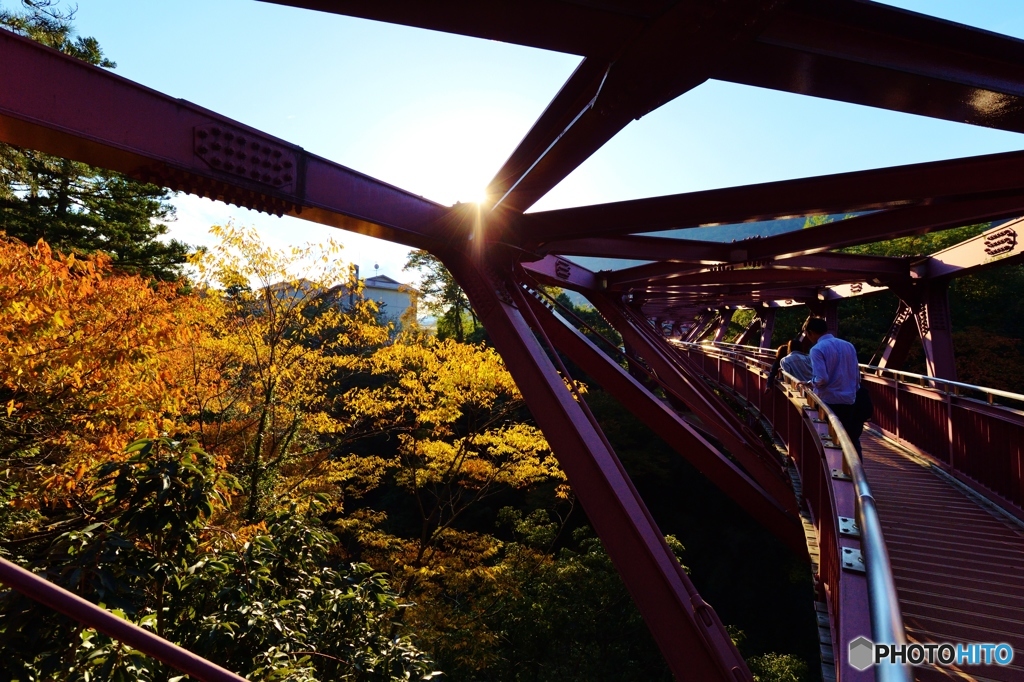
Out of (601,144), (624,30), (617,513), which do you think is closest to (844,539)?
(617,513)

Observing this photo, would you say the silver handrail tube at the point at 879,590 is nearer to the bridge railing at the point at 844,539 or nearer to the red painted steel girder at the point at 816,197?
the bridge railing at the point at 844,539

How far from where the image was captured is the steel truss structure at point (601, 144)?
110 inches

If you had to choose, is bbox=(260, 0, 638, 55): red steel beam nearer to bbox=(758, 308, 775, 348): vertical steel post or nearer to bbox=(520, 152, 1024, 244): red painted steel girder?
bbox=(520, 152, 1024, 244): red painted steel girder

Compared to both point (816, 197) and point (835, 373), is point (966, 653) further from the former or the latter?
point (816, 197)

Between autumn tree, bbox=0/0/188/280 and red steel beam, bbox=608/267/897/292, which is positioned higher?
autumn tree, bbox=0/0/188/280

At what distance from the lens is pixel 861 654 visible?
2025 millimetres

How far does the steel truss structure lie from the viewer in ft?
9.14

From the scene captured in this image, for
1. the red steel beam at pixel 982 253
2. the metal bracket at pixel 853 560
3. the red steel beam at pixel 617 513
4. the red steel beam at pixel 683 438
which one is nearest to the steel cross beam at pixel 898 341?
the red steel beam at pixel 982 253

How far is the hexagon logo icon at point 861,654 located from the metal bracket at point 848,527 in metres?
0.66

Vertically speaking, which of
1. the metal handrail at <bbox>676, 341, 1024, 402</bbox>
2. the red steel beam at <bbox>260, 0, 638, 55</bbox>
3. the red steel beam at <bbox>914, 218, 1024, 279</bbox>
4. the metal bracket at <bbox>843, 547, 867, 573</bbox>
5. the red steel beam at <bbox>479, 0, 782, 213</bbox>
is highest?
the red steel beam at <bbox>914, 218, 1024, 279</bbox>

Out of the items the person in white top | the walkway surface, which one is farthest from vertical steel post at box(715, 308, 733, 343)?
the walkway surface

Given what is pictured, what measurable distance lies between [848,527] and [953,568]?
233 cm

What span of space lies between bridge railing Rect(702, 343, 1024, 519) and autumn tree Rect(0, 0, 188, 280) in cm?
1779

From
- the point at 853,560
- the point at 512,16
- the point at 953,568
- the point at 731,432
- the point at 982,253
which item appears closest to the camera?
the point at 853,560
